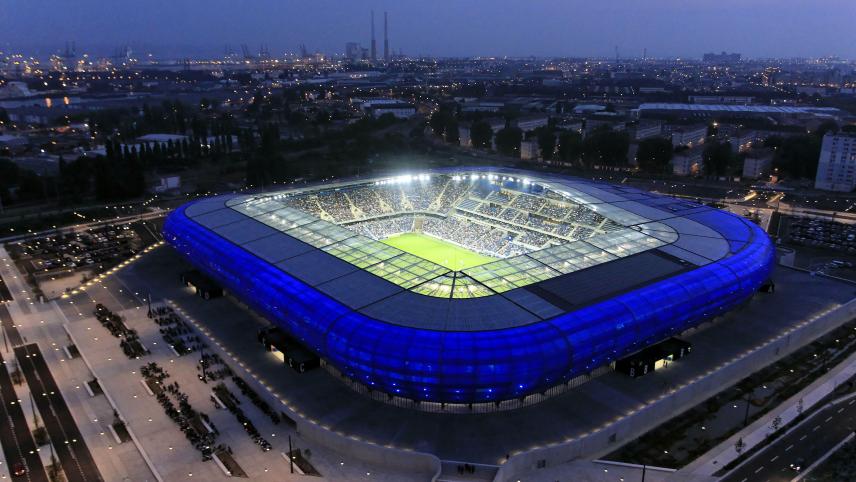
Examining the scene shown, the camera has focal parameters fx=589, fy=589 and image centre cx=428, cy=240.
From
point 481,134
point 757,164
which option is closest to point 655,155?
point 757,164

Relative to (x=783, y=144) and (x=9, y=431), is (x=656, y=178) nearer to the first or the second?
(x=783, y=144)

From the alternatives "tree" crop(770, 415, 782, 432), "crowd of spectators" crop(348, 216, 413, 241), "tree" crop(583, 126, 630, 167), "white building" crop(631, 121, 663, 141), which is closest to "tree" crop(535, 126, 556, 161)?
"tree" crop(583, 126, 630, 167)

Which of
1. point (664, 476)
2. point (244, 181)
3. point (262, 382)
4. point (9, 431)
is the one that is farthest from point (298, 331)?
point (244, 181)

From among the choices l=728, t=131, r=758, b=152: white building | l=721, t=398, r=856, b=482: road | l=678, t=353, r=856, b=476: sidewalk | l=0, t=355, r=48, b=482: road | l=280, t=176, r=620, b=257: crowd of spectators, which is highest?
l=728, t=131, r=758, b=152: white building

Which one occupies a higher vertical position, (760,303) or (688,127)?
(688,127)

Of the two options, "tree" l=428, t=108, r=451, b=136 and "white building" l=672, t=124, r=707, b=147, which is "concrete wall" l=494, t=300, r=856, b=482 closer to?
"white building" l=672, t=124, r=707, b=147
